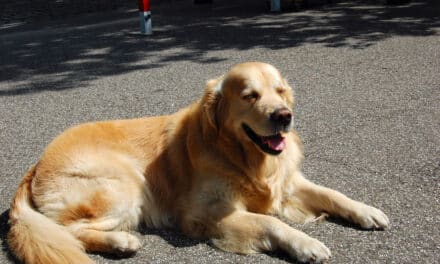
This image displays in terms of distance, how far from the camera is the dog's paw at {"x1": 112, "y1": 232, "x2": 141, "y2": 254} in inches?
140

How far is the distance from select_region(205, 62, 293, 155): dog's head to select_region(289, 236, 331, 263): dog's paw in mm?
629

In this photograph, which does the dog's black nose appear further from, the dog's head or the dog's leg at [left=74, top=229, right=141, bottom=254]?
the dog's leg at [left=74, top=229, right=141, bottom=254]

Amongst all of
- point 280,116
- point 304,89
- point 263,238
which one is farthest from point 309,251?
point 304,89

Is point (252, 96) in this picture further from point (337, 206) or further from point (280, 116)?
point (337, 206)

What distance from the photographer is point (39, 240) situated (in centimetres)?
334

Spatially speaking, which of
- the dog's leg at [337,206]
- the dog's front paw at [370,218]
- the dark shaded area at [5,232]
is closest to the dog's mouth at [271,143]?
the dog's leg at [337,206]

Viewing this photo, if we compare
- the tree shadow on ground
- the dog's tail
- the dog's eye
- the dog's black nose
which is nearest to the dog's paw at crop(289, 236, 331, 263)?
the dog's black nose

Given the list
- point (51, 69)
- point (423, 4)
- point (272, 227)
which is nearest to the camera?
point (272, 227)

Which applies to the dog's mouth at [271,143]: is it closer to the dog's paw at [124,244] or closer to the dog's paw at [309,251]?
the dog's paw at [309,251]

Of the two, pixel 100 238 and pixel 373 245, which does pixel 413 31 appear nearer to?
pixel 373 245

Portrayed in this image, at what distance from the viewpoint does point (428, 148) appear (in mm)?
5211

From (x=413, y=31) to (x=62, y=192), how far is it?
9.00m

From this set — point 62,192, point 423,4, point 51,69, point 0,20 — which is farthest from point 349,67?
point 0,20

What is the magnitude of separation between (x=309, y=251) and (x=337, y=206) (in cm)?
66
